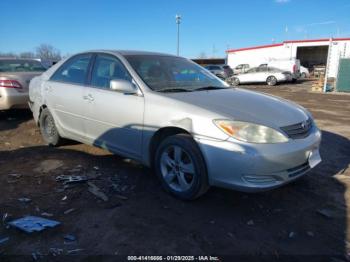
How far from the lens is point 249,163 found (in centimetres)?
301

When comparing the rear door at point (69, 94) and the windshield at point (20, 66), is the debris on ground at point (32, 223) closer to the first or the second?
the rear door at point (69, 94)

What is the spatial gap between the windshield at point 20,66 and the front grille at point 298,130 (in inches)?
274

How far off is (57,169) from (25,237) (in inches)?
65.7

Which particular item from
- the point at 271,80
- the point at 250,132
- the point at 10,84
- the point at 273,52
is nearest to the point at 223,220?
the point at 250,132

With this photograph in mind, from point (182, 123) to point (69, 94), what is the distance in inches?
83.5

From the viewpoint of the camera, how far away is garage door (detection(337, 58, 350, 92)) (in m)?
17.5

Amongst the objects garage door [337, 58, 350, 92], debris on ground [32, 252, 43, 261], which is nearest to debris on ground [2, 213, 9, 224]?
debris on ground [32, 252, 43, 261]

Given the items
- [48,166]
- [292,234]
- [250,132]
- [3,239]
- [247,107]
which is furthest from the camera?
[48,166]

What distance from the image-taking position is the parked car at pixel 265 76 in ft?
78.9

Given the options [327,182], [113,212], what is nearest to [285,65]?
[327,182]

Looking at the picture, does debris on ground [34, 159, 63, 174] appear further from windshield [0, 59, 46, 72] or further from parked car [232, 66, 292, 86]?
parked car [232, 66, 292, 86]

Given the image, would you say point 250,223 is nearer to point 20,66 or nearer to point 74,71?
point 74,71

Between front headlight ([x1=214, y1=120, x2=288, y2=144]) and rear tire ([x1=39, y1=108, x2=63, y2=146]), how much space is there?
3.14 metres

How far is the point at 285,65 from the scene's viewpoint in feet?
84.8
